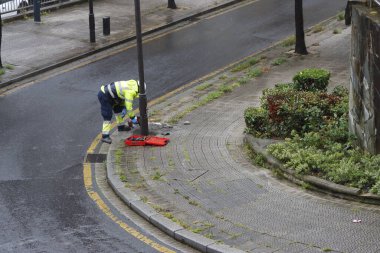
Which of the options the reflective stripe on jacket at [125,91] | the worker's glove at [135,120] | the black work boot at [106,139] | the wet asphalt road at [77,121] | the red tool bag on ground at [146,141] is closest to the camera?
the wet asphalt road at [77,121]

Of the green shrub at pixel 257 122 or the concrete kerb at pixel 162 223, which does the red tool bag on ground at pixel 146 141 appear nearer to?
the concrete kerb at pixel 162 223

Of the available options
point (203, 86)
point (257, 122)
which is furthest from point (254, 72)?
point (257, 122)

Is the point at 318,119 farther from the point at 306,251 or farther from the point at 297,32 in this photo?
the point at 297,32

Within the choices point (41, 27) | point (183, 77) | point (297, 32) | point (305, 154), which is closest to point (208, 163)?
point (305, 154)

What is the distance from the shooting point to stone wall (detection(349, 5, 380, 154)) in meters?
14.7

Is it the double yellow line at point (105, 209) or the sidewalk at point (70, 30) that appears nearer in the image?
the double yellow line at point (105, 209)

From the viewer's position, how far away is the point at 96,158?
1762 cm

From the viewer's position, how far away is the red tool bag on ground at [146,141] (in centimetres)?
1775

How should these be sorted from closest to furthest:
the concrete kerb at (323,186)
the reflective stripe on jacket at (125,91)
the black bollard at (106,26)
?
the concrete kerb at (323,186), the reflective stripe on jacket at (125,91), the black bollard at (106,26)

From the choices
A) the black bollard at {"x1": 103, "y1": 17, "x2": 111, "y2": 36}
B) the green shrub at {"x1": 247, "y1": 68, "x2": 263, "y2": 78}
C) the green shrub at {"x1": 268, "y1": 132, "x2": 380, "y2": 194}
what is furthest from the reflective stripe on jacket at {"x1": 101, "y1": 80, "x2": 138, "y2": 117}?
the black bollard at {"x1": 103, "y1": 17, "x2": 111, "y2": 36}

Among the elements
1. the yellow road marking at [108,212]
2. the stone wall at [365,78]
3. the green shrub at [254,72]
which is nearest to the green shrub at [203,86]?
the green shrub at [254,72]

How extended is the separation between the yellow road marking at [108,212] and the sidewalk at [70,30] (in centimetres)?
768

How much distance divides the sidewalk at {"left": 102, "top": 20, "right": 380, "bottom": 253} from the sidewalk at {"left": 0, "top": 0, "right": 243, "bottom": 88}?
5735mm

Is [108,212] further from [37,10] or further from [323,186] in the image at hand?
[37,10]
